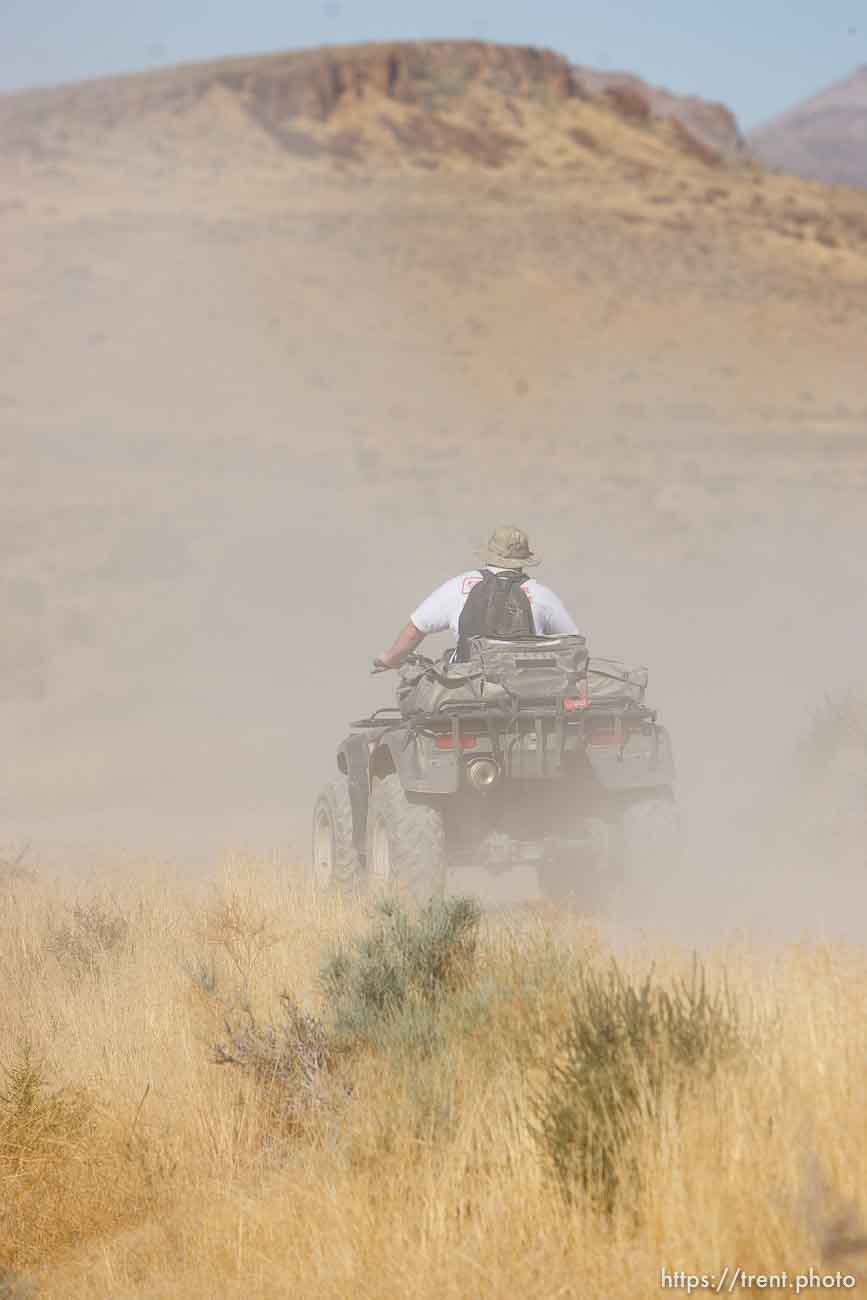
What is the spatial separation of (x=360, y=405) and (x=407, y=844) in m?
39.5

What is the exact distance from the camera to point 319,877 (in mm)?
11258

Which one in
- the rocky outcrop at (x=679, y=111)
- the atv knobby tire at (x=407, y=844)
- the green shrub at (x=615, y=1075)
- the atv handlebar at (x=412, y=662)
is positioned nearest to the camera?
the green shrub at (x=615, y=1075)

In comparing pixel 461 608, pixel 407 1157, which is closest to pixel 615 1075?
pixel 407 1157

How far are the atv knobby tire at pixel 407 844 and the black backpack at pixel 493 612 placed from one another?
91cm

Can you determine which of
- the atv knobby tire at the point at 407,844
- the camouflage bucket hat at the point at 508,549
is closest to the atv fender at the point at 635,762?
the atv knobby tire at the point at 407,844

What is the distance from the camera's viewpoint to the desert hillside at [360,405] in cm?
2447

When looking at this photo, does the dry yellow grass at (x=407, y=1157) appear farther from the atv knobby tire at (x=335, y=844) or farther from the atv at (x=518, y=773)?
the atv knobby tire at (x=335, y=844)

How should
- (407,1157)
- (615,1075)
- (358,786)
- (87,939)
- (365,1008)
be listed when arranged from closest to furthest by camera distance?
(615,1075) < (407,1157) < (365,1008) < (87,939) < (358,786)

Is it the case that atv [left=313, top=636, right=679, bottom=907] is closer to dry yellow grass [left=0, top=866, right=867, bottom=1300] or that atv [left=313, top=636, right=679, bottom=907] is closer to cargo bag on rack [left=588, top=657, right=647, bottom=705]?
cargo bag on rack [left=588, top=657, right=647, bottom=705]

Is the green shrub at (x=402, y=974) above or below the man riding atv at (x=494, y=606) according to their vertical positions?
below

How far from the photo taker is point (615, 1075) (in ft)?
17.1

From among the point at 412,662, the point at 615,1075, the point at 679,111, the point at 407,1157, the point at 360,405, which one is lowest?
the point at 407,1157

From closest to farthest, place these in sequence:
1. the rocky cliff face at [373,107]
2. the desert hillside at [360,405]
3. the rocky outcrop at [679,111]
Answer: the desert hillside at [360,405] → the rocky cliff face at [373,107] → the rocky outcrop at [679,111]

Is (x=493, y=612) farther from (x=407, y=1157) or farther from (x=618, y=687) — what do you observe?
(x=407, y=1157)
